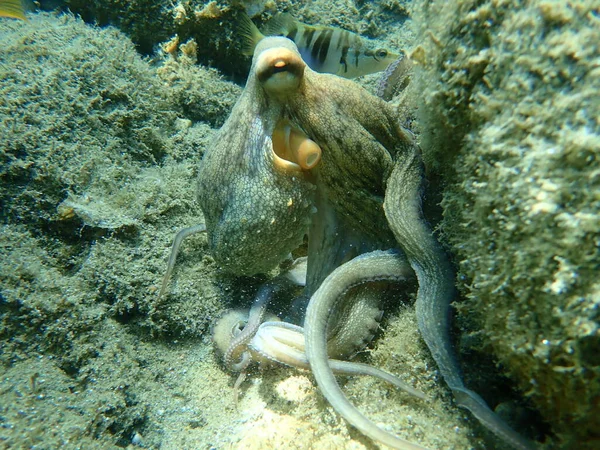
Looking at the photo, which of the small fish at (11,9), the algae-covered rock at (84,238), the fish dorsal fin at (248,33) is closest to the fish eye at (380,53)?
the fish dorsal fin at (248,33)

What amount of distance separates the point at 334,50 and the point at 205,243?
8.25 feet

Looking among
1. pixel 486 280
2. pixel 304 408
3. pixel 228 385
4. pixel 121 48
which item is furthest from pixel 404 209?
pixel 121 48

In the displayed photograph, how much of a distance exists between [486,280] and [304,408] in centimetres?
124

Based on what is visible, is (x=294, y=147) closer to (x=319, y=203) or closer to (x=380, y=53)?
(x=319, y=203)

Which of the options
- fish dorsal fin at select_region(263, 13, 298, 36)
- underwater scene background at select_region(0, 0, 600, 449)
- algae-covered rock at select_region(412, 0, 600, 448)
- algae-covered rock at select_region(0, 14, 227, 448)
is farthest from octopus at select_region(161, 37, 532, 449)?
fish dorsal fin at select_region(263, 13, 298, 36)

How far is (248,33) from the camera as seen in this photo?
161 inches

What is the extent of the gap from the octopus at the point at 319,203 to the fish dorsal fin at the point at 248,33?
2.16 meters

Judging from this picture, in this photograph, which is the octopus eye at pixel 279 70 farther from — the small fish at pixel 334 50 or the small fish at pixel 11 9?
the small fish at pixel 11 9

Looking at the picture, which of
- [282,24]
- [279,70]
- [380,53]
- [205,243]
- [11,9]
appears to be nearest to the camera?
[279,70]

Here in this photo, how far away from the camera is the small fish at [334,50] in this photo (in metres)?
3.66

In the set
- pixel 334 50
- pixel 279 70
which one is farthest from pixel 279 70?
pixel 334 50

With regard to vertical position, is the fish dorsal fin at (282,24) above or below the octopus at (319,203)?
above

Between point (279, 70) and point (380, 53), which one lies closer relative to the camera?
point (279, 70)

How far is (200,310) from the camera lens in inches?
103
